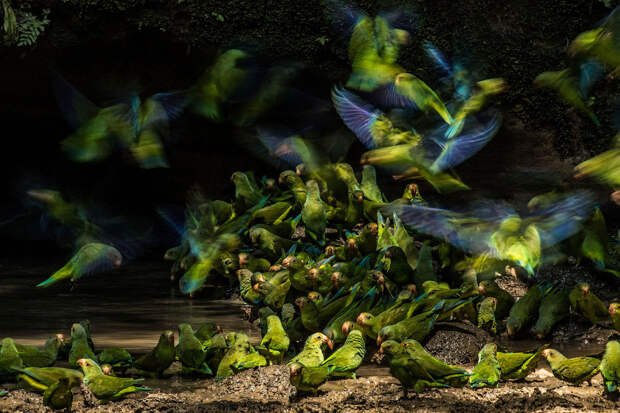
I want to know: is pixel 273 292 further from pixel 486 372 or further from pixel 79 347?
pixel 486 372

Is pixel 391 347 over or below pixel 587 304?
over

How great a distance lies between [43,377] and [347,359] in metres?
→ 1.27

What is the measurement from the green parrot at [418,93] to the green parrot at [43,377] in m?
3.10

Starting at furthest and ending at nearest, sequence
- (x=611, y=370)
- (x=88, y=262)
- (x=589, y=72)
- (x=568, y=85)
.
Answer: (x=88, y=262)
(x=568, y=85)
(x=589, y=72)
(x=611, y=370)

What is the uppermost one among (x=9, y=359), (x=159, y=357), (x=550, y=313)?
(x=9, y=359)

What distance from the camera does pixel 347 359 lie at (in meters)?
3.42

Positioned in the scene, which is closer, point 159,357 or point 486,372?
point 486,372

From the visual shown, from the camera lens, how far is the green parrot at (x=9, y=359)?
332 centimetres

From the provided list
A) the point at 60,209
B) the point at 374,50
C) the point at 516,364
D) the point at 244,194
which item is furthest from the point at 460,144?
the point at 60,209

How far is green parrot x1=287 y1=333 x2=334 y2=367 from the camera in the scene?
337 centimetres

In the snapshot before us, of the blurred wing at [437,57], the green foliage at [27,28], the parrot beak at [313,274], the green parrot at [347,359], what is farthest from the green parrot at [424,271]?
the green foliage at [27,28]

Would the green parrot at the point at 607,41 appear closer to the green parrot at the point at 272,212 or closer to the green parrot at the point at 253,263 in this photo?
the green parrot at the point at 253,263

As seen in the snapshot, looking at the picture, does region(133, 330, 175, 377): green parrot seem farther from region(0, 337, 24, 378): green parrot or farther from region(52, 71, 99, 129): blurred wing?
region(52, 71, 99, 129): blurred wing

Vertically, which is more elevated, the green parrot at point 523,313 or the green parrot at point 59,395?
the green parrot at point 59,395
